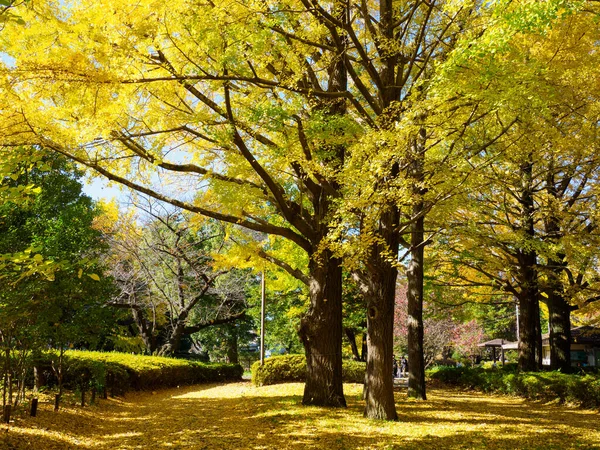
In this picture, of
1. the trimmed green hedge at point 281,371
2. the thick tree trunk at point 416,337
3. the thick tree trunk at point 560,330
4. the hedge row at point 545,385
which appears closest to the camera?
the hedge row at point 545,385

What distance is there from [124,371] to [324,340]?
232 inches

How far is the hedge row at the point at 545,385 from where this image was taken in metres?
11.3

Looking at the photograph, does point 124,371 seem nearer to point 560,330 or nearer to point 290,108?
point 290,108

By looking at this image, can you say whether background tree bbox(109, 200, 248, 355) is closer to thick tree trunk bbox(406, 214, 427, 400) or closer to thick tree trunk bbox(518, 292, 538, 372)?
thick tree trunk bbox(406, 214, 427, 400)

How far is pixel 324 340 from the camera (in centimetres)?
911

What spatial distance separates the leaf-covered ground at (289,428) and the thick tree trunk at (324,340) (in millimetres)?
432

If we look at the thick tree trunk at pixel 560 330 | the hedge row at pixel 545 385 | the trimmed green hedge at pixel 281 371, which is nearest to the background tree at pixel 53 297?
the trimmed green hedge at pixel 281 371

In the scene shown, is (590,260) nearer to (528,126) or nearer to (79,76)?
(528,126)

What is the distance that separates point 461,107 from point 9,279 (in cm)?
600

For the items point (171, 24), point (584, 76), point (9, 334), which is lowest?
point (9, 334)

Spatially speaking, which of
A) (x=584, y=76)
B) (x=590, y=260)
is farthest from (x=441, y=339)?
(x=584, y=76)

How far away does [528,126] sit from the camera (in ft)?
23.4

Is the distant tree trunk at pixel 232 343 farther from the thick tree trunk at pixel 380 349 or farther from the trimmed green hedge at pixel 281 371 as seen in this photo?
the thick tree trunk at pixel 380 349

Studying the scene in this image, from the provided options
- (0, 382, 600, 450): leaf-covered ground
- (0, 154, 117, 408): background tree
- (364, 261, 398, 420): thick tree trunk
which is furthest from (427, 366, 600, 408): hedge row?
(0, 154, 117, 408): background tree
